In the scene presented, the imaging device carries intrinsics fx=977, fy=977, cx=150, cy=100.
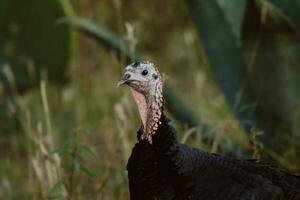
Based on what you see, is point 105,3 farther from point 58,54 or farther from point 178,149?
point 178,149

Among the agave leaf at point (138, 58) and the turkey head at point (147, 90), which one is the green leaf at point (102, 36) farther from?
Result: the turkey head at point (147, 90)

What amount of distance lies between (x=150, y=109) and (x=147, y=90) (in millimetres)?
65

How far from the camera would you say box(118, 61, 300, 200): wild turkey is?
9.59 ft

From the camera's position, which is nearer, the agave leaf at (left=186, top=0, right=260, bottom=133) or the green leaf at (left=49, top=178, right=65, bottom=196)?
the green leaf at (left=49, top=178, right=65, bottom=196)

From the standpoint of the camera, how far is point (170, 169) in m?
2.95

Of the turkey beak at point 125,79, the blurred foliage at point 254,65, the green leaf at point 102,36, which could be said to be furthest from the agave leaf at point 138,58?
the turkey beak at point 125,79

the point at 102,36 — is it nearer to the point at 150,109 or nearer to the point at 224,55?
the point at 224,55

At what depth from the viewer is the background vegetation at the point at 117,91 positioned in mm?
3801

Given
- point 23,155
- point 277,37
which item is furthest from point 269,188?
point 23,155

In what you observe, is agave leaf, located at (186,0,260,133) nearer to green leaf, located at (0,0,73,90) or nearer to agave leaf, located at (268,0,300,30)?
agave leaf, located at (268,0,300,30)

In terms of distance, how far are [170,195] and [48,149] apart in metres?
1.13

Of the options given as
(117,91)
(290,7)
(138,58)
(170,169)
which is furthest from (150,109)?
(117,91)

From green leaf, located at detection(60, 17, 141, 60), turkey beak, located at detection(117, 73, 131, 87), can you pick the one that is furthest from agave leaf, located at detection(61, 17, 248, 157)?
turkey beak, located at detection(117, 73, 131, 87)

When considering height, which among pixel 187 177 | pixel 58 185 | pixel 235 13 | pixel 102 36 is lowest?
pixel 187 177
